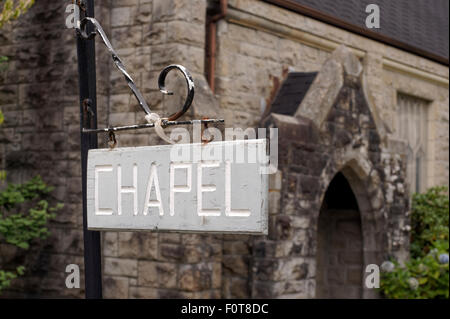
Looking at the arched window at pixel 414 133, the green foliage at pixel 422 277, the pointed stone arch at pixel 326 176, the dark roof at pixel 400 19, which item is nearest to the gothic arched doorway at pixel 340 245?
the pointed stone arch at pixel 326 176

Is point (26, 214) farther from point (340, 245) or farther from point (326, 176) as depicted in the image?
point (340, 245)

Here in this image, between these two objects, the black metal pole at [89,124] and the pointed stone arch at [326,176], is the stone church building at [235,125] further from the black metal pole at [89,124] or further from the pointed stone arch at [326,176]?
the black metal pole at [89,124]

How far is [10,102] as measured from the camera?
8.32 m

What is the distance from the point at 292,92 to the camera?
27.3ft

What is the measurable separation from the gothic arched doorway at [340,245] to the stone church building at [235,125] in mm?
19

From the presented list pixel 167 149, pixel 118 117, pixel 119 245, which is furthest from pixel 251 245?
pixel 167 149

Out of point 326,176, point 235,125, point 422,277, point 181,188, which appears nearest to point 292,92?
point 235,125

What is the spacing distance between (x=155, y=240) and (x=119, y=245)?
1.68 feet

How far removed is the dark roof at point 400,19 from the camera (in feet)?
30.8

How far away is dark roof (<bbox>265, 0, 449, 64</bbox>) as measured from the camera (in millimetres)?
9390

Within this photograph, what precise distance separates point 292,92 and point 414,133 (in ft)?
15.2

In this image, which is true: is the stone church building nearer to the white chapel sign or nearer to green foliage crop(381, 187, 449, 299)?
green foliage crop(381, 187, 449, 299)

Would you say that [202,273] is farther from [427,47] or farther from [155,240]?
[427,47]

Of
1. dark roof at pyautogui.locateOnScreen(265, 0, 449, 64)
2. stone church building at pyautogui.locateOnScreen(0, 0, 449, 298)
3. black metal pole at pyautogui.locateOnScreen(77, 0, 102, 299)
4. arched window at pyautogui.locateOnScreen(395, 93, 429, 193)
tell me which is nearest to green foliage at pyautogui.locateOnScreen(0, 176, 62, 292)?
stone church building at pyautogui.locateOnScreen(0, 0, 449, 298)
